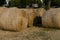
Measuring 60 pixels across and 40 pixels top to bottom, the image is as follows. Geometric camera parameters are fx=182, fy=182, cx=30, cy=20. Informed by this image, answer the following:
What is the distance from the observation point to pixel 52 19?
20.9 feet

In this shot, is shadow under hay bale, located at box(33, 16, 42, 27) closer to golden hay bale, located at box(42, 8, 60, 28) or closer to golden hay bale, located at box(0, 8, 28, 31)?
golden hay bale, located at box(42, 8, 60, 28)

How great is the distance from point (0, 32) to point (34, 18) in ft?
6.75

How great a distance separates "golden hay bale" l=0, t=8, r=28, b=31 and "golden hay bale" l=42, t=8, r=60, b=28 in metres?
0.92

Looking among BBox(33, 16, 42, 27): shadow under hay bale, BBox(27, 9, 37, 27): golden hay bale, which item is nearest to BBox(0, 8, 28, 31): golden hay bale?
BBox(27, 9, 37, 27): golden hay bale

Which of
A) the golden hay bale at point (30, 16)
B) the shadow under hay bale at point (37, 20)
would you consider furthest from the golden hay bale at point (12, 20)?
the shadow under hay bale at point (37, 20)

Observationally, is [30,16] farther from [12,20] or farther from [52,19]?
[12,20]

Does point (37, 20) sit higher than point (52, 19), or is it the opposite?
point (52, 19)

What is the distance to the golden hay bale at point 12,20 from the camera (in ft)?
18.4

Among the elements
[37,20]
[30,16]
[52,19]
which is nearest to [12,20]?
[30,16]

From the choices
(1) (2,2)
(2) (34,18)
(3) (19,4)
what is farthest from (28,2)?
(2) (34,18)

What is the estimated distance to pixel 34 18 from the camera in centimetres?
729

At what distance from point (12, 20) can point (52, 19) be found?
4.99 ft

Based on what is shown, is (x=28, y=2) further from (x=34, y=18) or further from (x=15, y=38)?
(x=15, y=38)

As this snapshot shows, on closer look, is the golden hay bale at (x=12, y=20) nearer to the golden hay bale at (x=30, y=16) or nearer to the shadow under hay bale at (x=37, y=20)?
the golden hay bale at (x=30, y=16)
